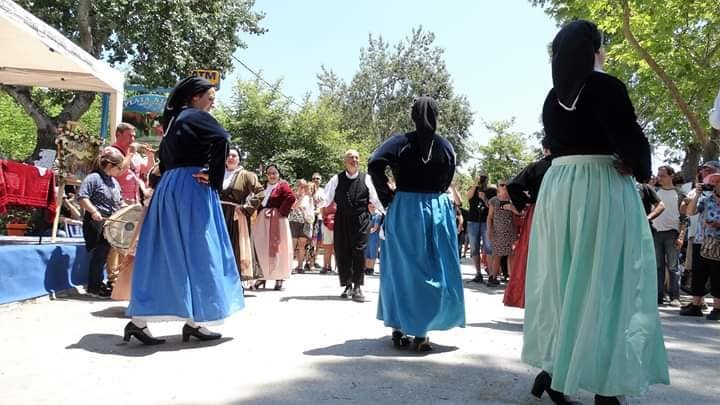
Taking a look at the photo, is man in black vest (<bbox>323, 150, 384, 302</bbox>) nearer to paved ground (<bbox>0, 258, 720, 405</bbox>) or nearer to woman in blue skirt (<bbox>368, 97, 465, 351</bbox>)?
paved ground (<bbox>0, 258, 720, 405</bbox>)

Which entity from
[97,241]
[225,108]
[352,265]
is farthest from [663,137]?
[97,241]

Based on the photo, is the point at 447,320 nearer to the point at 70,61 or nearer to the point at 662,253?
the point at 662,253

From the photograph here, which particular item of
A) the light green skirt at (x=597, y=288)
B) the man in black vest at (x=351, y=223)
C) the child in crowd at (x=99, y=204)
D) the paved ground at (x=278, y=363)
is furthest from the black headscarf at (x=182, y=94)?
the man in black vest at (x=351, y=223)

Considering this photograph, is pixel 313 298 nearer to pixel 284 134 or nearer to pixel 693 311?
pixel 693 311

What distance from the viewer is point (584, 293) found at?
11.0 feet

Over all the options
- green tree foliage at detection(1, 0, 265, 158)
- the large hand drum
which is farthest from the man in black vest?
green tree foliage at detection(1, 0, 265, 158)

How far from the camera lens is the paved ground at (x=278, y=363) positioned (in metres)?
3.80

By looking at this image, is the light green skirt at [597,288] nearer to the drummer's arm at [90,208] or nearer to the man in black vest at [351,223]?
the man in black vest at [351,223]

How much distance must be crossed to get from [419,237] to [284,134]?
2662 centimetres

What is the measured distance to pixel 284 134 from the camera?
103 ft

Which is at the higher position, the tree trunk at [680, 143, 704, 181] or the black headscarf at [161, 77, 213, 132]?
the tree trunk at [680, 143, 704, 181]

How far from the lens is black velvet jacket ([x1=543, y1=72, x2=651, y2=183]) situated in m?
3.30

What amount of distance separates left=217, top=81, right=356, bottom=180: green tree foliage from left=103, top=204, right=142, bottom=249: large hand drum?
74.1 feet

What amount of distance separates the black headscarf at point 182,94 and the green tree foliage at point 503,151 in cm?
4660
